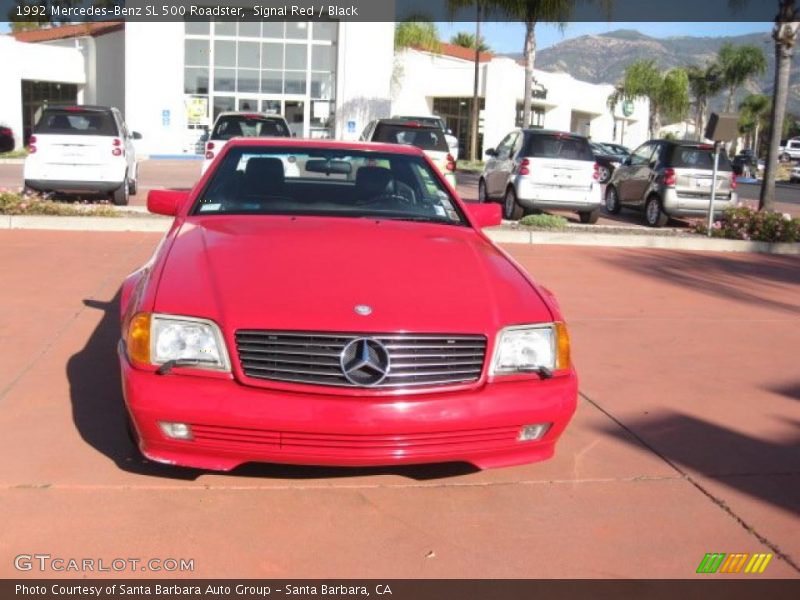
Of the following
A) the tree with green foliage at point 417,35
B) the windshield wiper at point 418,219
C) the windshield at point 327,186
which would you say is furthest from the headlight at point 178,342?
the tree with green foliage at point 417,35

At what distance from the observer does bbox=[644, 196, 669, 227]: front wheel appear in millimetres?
16609

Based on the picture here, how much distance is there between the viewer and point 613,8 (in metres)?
25.3

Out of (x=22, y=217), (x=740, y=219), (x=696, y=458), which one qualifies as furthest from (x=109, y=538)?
(x=740, y=219)

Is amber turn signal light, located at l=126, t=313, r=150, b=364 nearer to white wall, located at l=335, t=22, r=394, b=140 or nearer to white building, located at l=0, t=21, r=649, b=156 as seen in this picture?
white building, located at l=0, t=21, r=649, b=156

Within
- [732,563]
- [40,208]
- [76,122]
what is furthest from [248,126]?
[732,563]

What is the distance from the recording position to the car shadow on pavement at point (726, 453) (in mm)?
4566

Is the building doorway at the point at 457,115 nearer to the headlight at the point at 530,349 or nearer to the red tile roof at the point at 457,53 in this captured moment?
the red tile roof at the point at 457,53

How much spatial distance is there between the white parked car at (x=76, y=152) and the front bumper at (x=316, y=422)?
11.8m

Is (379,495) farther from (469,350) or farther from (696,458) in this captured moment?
(696,458)

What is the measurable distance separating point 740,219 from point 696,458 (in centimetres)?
1024

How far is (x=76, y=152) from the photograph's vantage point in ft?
48.5

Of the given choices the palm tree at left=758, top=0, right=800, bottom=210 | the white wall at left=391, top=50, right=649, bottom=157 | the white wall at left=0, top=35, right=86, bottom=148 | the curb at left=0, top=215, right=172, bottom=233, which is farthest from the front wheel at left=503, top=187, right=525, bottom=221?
the white wall at left=391, top=50, right=649, bottom=157

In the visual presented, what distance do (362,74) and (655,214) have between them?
74.6 ft
